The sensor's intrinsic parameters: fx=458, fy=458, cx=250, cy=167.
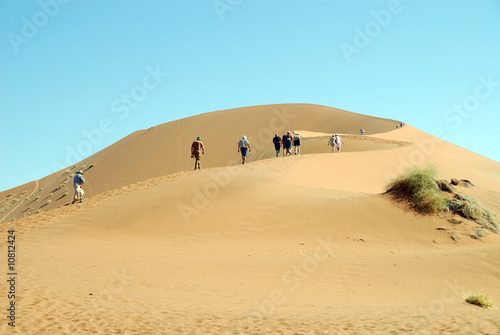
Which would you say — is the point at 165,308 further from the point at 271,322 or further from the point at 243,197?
the point at 243,197

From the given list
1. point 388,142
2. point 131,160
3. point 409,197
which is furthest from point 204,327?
point 131,160

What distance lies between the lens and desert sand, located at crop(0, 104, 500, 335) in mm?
6668

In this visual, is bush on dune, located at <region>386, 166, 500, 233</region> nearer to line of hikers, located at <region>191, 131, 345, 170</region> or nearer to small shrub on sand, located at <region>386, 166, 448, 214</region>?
small shrub on sand, located at <region>386, 166, 448, 214</region>

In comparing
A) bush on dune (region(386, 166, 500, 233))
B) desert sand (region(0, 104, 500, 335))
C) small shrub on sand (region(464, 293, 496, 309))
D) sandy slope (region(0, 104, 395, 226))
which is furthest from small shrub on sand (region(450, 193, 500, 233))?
sandy slope (region(0, 104, 395, 226))

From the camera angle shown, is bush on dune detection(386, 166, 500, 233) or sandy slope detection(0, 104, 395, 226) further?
sandy slope detection(0, 104, 395, 226)

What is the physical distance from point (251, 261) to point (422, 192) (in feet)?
20.4

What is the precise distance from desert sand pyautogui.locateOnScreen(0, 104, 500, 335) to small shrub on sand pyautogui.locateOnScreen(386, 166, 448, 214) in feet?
1.14

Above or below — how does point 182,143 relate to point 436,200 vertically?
above

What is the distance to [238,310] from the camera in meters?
7.49

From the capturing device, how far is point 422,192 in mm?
13984

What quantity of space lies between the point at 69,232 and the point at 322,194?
8596 mm

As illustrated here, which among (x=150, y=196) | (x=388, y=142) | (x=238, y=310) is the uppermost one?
(x=388, y=142)

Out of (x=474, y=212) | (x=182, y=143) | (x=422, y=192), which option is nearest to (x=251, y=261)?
(x=422, y=192)

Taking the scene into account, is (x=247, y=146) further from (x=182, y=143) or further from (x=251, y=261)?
(x=182, y=143)
